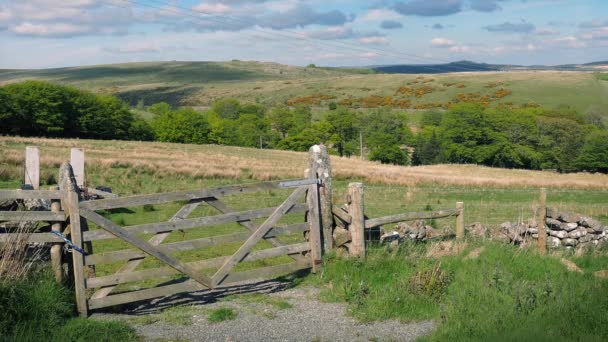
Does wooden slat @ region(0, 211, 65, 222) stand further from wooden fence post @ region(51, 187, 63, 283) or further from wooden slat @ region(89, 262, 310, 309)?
wooden slat @ region(89, 262, 310, 309)

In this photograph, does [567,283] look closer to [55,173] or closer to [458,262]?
[458,262]

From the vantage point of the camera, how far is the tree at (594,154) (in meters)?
107

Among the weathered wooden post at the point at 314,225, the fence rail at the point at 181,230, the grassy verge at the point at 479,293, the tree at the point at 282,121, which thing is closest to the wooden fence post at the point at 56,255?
the fence rail at the point at 181,230

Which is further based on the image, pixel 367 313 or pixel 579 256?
pixel 579 256

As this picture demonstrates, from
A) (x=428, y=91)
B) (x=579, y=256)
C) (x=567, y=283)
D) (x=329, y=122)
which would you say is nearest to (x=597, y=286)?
(x=567, y=283)

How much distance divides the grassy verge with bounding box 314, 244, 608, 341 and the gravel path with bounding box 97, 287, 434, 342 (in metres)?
0.27

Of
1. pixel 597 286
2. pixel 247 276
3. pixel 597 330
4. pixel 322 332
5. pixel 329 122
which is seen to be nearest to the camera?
pixel 597 330

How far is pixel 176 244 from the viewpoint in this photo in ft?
29.6

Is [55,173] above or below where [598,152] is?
above

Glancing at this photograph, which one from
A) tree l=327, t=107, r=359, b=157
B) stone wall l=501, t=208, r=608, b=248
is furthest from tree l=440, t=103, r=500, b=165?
stone wall l=501, t=208, r=608, b=248

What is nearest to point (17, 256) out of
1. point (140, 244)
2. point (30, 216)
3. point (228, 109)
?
point (30, 216)

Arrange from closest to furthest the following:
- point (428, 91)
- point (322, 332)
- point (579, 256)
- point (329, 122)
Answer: point (322, 332) → point (579, 256) → point (329, 122) → point (428, 91)

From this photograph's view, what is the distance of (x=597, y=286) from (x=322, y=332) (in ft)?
14.0

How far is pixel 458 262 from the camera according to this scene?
33.9ft
